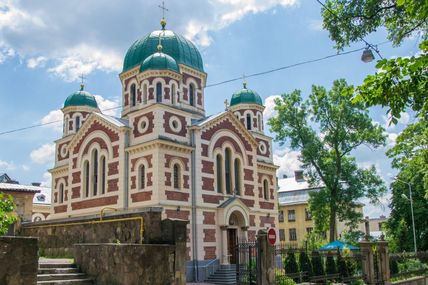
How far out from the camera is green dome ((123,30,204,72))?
33.9 m

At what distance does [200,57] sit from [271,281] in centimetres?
2296

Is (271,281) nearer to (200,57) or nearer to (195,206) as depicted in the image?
(195,206)

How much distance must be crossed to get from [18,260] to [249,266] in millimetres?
9696

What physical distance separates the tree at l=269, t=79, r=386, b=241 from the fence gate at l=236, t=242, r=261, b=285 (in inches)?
702

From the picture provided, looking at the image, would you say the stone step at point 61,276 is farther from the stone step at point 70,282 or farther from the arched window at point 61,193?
the arched window at point 61,193

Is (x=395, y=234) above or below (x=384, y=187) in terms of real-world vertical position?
below

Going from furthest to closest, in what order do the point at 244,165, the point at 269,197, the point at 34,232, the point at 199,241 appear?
the point at 269,197
the point at 244,165
the point at 199,241
the point at 34,232

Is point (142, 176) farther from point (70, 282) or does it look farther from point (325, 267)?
point (70, 282)

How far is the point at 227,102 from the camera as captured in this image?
117 feet

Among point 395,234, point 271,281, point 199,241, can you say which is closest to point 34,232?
point 271,281

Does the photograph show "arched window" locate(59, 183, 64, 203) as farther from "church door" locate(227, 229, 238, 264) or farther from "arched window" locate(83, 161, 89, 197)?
"church door" locate(227, 229, 238, 264)

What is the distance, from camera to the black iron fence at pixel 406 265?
24087 millimetres

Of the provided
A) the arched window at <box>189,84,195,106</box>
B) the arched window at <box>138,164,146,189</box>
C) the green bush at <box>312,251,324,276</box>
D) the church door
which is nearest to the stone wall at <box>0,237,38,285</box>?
the green bush at <box>312,251,324,276</box>

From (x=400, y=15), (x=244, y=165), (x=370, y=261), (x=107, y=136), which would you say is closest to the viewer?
(x=400, y=15)
